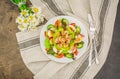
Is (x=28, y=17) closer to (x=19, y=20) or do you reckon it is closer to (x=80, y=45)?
(x=19, y=20)

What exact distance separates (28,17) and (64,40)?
16cm

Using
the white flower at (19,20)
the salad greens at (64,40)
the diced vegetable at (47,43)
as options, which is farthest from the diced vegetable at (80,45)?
the white flower at (19,20)

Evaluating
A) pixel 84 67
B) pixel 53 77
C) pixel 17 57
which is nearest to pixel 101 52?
pixel 84 67

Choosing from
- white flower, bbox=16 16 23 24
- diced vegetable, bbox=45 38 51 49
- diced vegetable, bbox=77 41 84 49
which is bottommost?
diced vegetable, bbox=45 38 51 49

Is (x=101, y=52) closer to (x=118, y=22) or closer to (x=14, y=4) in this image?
(x=118, y=22)

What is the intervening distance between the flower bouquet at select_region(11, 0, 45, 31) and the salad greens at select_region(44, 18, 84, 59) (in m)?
0.05

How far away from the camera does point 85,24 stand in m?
0.92

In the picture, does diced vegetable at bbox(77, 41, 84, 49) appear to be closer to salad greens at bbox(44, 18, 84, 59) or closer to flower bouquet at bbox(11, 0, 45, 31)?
salad greens at bbox(44, 18, 84, 59)

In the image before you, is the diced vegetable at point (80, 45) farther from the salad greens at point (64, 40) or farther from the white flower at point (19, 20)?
the white flower at point (19, 20)

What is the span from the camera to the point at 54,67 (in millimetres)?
895

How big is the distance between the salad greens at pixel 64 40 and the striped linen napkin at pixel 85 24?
36 mm

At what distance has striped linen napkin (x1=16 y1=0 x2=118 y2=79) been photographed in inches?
35.4

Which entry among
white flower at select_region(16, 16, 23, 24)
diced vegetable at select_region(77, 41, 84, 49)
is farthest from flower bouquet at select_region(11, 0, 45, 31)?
diced vegetable at select_region(77, 41, 84, 49)

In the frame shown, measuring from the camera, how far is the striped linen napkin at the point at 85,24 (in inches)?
35.4
